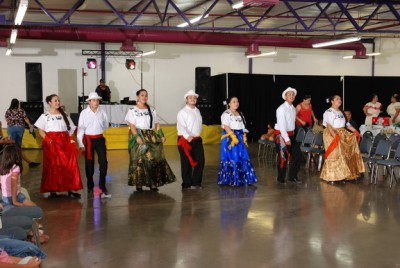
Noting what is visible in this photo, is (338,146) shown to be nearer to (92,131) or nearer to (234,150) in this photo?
(234,150)

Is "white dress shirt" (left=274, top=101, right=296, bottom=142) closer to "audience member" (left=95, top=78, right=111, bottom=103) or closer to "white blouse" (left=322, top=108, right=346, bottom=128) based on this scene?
"white blouse" (left=322, top=108, right=346, bottom=128)

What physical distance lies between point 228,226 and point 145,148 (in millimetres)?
2075

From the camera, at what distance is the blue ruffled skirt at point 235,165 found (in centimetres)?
784

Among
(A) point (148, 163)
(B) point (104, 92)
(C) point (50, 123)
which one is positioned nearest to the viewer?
(C) point (50, 123)

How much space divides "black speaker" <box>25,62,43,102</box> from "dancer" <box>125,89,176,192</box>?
8218 millimetres

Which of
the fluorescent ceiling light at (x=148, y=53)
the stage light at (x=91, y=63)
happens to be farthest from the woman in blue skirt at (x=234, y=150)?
the stage light at (x=91, y=63)

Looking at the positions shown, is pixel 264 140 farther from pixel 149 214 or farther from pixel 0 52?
pixel 0 52

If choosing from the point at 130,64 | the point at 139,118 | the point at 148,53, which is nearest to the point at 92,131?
the point at 139,118

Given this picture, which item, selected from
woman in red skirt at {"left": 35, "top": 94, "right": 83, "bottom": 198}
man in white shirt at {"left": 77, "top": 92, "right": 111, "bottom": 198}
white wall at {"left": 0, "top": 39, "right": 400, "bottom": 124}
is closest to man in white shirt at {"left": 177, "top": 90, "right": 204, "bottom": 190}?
man in white shirt at {"left": 77, "top": 92, "right": 111, "bottom": 198}

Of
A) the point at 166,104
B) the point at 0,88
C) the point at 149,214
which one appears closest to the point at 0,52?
the point at 0,88

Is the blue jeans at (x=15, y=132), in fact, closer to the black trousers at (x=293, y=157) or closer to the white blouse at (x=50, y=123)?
the white blouse at (x=50, y=123)

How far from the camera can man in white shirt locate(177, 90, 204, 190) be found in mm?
7508

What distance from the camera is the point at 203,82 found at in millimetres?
16203

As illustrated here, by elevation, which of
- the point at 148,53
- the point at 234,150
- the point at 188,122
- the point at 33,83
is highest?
the point at 148,53
